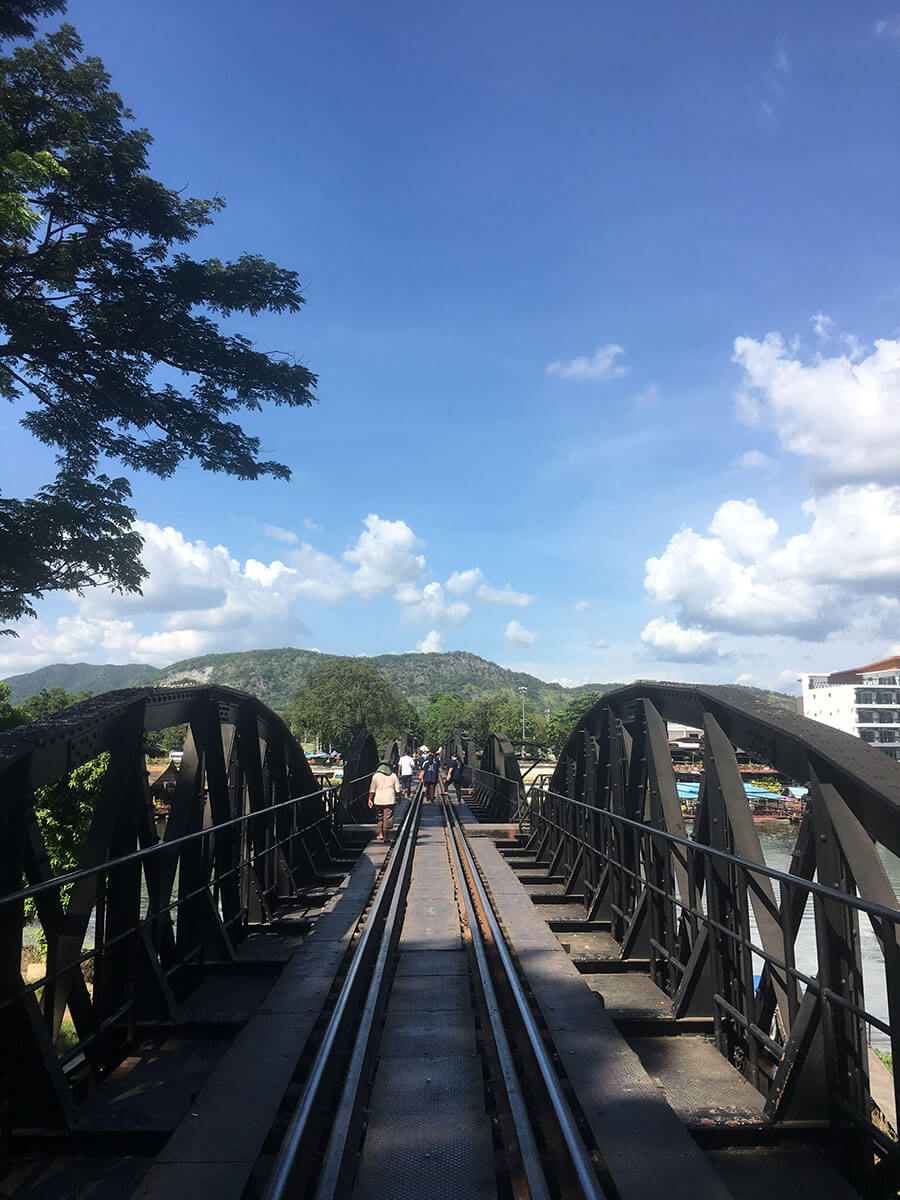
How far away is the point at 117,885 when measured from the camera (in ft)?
15.5

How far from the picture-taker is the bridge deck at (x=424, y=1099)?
3.21 meters

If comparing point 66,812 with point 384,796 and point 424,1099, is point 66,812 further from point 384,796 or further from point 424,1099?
point 424,1099

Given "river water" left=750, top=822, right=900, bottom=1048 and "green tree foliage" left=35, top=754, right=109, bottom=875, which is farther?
"river water" left=750, top=822, right=900, bottom=1048

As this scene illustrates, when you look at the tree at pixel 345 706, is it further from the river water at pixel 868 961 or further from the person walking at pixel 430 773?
the person walking at pixel 430 773

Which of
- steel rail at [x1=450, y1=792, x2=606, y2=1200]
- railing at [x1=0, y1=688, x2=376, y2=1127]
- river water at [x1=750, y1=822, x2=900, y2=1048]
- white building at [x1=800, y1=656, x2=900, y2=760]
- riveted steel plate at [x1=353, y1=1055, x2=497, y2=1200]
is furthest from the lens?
white building at [x1=800, y1=656, x2=900, y2=760]

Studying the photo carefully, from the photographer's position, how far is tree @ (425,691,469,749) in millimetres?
140875

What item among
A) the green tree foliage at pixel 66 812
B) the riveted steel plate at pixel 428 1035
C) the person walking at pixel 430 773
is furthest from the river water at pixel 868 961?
the green tree foliage at pixel 66 812

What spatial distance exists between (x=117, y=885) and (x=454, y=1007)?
8.07 ft

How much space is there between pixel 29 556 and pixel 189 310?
252 inches

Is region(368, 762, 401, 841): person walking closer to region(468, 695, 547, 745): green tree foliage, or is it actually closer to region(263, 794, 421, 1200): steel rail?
region(263, 794, 421, 1200): steel rail

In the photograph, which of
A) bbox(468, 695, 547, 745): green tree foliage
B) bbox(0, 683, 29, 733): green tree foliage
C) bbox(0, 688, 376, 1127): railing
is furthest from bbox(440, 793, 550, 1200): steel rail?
bbox(468, 695, 547, 745): green tree foliage

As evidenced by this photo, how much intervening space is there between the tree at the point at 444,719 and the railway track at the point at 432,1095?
12225 centimetres

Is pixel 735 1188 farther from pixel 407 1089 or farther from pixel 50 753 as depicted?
pixel 50 753

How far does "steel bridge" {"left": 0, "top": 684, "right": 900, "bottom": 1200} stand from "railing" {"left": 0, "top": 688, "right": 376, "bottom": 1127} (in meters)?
0.02
